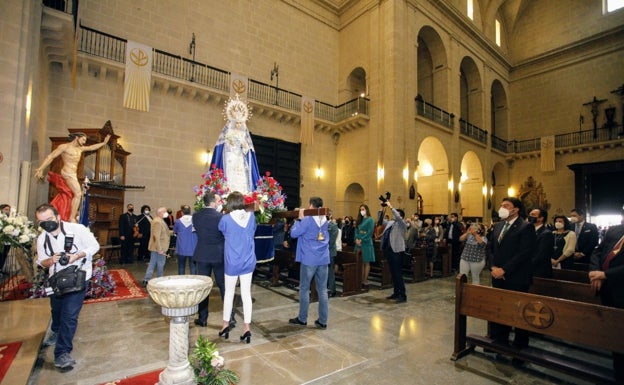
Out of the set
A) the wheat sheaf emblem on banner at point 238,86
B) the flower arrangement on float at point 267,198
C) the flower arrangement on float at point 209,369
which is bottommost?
the flower arrangement on float at point 209,369

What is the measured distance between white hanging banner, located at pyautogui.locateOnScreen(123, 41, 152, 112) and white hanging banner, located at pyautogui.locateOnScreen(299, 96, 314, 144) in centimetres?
640

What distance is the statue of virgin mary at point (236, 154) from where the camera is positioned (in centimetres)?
601

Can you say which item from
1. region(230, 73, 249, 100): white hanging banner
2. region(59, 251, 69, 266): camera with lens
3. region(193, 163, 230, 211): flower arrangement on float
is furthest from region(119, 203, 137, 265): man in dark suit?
region(59, 251, 69, 266): camera with lens

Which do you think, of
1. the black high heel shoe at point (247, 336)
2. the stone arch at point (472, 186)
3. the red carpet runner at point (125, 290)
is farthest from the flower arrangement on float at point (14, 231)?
the stone arch at point (472, 186)

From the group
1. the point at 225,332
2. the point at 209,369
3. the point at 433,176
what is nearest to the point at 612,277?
the point at 209,369

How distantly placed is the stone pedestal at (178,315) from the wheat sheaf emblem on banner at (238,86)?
1095 cm

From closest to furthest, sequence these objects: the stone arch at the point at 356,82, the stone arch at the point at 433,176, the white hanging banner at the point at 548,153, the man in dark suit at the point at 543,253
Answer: the man in dark suit at the point at 543,253, the stone arch at the point at 433,176, the stone arch at the point at 356,82, the white hanging banner at the point at 548,153

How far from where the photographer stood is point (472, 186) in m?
19.5

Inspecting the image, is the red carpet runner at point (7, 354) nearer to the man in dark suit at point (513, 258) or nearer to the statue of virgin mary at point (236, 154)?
the statue of virgin mary at point (236, 154)

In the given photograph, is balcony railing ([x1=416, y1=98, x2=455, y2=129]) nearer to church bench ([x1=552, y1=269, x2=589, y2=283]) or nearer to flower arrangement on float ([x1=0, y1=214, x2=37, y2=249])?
church bench ([x1=552, y1=269, x2=589, y2=283])

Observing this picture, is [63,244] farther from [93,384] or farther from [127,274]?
[127,274]

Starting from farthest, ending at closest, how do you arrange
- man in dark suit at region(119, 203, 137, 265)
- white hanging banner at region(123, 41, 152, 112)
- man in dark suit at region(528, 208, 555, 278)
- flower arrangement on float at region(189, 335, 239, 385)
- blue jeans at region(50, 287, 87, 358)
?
white hanging banner at region(123, 41, 152, 112), man in dark suit at region(119, 203, 137, 265), man in dark suit at region(528, 208, 555, 278), blue jeans at region(50, 287, 87, 358), flower arrangement on float at region(189, 335, 239, 385)

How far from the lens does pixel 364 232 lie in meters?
6.65

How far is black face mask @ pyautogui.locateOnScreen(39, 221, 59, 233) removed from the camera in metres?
2.88
